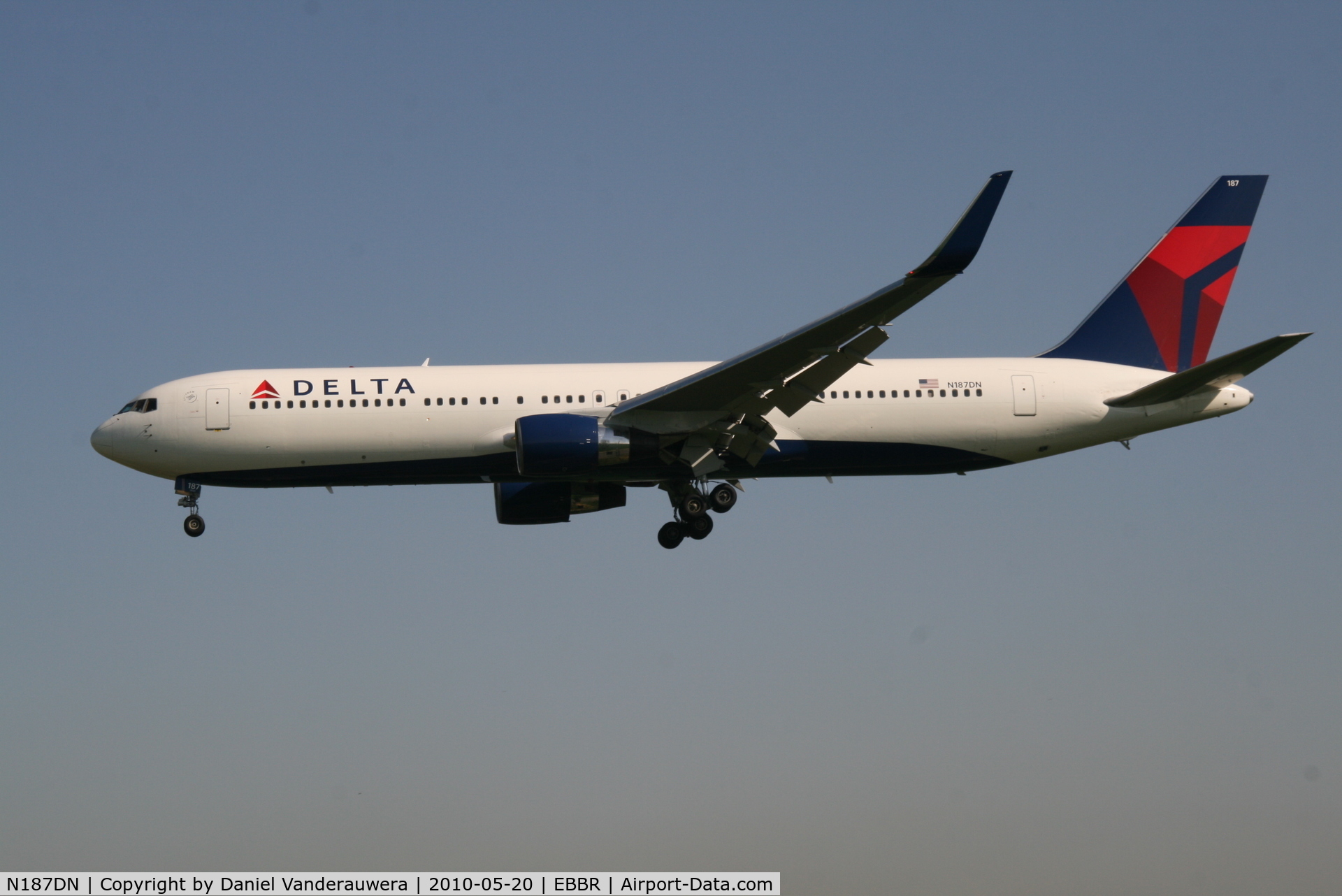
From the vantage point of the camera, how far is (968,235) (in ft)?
72.2

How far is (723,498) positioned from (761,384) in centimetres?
436

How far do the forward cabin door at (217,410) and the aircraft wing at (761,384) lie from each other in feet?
28.8

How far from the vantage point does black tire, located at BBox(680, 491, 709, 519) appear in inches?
1273

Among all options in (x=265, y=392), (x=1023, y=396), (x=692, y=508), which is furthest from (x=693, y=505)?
(x=265, y=392)

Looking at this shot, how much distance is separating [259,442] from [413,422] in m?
3.44

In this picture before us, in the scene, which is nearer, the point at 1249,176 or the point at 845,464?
the point at 845,464

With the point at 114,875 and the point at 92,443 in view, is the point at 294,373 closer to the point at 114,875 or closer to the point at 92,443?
the point at 92,443

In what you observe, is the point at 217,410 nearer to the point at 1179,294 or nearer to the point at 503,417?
the point at 503,417

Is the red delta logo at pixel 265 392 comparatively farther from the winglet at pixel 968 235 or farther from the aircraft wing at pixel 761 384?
the winglet at pixel 968 235

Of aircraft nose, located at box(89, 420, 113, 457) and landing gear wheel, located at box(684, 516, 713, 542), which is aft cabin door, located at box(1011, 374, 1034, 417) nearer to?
landing gear wheel, located at box(684, 516, 713, 542)

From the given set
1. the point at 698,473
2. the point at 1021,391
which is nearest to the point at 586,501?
the point at 698,473

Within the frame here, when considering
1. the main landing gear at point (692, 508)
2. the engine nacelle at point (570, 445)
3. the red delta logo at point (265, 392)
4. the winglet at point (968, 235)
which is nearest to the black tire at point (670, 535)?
the main landing gear at point (692, 508)

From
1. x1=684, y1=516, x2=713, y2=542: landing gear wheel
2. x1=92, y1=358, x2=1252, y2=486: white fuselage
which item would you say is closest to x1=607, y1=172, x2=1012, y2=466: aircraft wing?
x1=92, y1=358, x2=1252, y2=486: white fuselage

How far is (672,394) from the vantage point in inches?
1129
